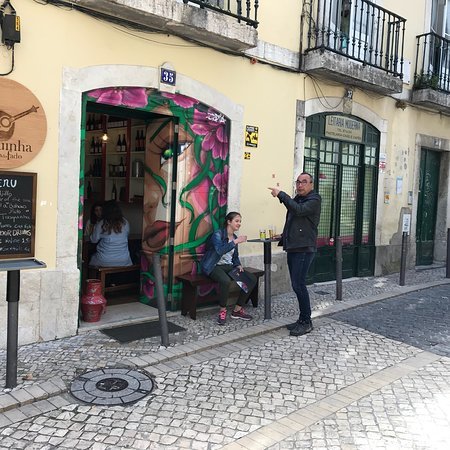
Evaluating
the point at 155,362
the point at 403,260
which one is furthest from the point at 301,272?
the point at 403,260

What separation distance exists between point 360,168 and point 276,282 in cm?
311

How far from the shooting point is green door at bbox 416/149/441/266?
10977 millimetres

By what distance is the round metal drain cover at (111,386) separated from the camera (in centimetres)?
391

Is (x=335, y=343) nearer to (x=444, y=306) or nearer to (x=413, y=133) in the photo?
(x=444, y=306)

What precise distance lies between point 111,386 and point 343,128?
6.27 m

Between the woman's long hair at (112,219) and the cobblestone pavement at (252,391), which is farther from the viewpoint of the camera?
the woman's long hair at (112,219)

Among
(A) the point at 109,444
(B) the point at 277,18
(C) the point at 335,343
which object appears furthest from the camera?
(B) the point at 277,18

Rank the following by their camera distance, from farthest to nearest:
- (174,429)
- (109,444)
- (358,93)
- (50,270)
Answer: (358,93)
(50,270)
(174,429)
(109,444)

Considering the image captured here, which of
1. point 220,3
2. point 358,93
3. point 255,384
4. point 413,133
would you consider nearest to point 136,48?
point 220,3

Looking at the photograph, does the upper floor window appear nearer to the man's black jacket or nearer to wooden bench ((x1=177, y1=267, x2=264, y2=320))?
the man's black jacket

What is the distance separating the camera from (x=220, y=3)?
22.0 ft

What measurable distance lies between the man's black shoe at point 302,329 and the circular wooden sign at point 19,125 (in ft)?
11.4

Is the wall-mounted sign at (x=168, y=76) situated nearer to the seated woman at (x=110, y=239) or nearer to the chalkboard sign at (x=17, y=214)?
the seated woman at (x=110, y=239)

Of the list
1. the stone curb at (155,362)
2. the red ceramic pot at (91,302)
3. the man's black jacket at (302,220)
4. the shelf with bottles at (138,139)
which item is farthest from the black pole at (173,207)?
the shelf with bottles at (138,139)
